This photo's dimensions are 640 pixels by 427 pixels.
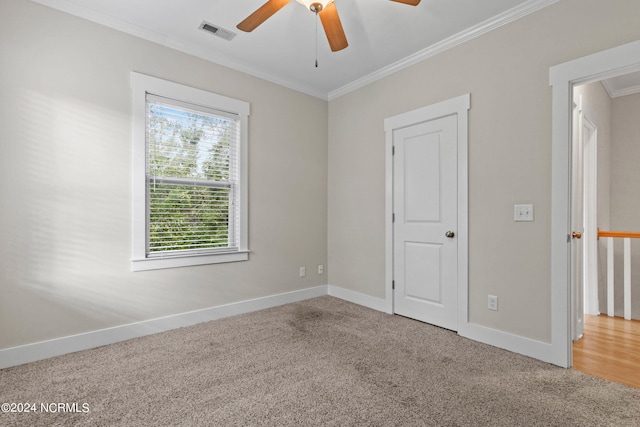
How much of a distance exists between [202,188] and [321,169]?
1.62m

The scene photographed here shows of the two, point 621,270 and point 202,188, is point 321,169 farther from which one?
point 621,270

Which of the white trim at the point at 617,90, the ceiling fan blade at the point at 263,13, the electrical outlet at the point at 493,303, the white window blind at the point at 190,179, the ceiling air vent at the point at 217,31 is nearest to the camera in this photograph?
the ceiling fan blade at the point at 263,13

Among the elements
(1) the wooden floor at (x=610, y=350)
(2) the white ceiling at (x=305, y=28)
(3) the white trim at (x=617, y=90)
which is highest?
(2) the white ceiling at (x=305, y=28)

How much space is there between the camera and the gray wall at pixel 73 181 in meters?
2.22

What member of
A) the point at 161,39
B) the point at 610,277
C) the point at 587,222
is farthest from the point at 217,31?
the point at 610,277

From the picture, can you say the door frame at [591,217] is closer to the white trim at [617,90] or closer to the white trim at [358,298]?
the white trim at [617,90]

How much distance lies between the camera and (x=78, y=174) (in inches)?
96.6

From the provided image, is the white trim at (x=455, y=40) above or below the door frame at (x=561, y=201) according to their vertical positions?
above

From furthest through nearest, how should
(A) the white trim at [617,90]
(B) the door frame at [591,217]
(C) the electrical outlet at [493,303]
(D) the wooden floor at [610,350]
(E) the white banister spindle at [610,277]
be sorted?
(A) the white trim at [617,90] < (E) the white banister spindle at [610,277] < (B) the door frame at [591,217] < (C) the electrical outlet at [493,303] < (D) the wooden floor at [610,350]

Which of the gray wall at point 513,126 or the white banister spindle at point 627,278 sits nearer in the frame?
the gray wall at point 513,126

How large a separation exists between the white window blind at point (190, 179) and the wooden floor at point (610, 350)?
3.22m

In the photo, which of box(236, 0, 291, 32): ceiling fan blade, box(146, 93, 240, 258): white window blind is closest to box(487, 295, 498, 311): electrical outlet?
box(146, 93, 240, 258): white window blind

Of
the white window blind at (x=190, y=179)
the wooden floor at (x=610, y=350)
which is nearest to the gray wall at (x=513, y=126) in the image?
the wooden floor at (x=610, y=350)

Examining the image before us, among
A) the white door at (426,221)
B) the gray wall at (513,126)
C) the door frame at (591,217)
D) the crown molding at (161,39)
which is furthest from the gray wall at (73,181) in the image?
the door frame at (591,217)
